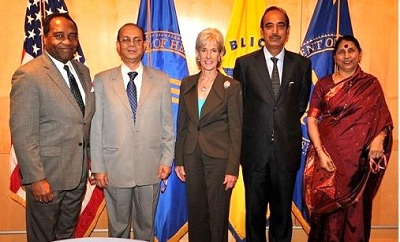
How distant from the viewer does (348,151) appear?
2.74 m

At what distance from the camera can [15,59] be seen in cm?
326

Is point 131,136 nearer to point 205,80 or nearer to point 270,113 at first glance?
point 205,80

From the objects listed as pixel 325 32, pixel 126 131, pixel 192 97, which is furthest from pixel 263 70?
pixel 126 131

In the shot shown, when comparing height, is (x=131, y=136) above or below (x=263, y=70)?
below

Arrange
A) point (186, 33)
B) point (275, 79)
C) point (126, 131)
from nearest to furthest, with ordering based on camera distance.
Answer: point (126, 131), point (275, 79), point (186, 33)

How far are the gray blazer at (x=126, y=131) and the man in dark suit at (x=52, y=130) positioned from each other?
9 centimetres

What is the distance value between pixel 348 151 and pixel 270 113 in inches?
23.3

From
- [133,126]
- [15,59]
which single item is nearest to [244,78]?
[133,126]

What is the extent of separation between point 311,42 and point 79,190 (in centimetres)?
207

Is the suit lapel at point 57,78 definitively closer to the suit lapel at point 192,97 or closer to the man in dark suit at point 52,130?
the man in dark suit at point 52,130

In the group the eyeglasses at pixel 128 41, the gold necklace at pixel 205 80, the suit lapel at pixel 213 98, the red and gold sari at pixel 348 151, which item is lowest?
the red and gold sari at pixel 348 151

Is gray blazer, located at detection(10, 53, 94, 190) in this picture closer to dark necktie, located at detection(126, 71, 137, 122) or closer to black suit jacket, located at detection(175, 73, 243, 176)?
dark necktie, located at detection(126, 71, 137, 122)

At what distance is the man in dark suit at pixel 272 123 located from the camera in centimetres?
269

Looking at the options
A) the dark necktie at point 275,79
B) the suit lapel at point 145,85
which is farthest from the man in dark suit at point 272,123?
the suit lapel at point 145,85
